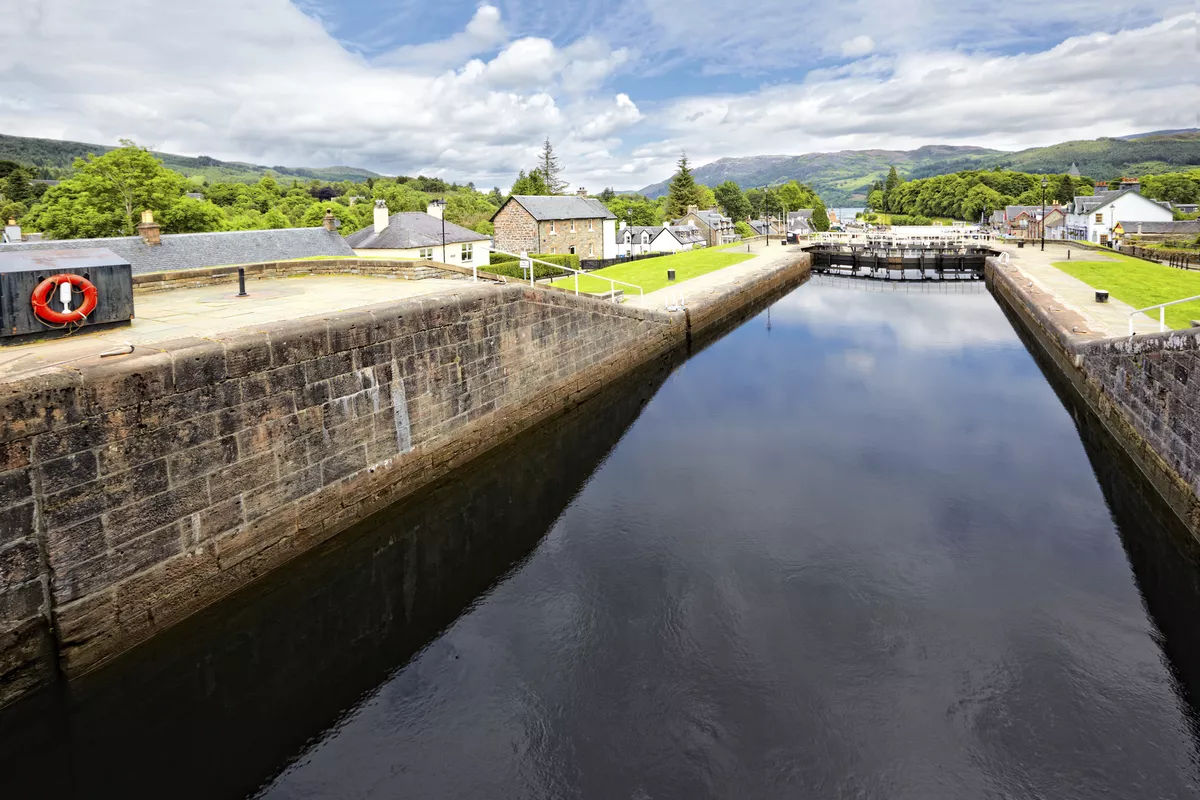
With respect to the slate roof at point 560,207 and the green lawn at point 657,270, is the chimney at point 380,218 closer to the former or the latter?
the green lawn at point 657,270

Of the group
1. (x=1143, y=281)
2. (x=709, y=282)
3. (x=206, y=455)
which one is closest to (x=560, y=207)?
(x=709, y=282)

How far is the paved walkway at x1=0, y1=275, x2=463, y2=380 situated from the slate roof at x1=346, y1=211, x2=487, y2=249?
30.2 metres

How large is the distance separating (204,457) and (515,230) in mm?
62947

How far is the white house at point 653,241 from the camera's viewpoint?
281 feet

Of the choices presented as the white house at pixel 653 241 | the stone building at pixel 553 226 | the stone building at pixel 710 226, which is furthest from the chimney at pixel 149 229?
the stone building at pixel 710 226

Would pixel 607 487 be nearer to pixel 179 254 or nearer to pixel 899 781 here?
pixel 899 781

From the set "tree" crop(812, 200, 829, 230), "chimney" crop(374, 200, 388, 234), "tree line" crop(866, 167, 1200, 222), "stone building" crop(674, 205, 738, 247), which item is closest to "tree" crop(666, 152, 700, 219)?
"stone building" crop(674, 205, 738, 247)

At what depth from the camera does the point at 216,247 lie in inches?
1420

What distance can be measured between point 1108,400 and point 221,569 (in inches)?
722

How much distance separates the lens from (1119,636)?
9008 mm

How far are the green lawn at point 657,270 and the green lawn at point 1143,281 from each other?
2034 centimetres

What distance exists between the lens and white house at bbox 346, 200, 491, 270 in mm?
49719

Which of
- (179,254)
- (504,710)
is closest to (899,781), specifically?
(504,710)

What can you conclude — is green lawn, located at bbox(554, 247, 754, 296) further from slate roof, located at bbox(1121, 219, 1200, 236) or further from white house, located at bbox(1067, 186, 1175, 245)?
white house, located at bbox(1067, 186, 1175, 245)
